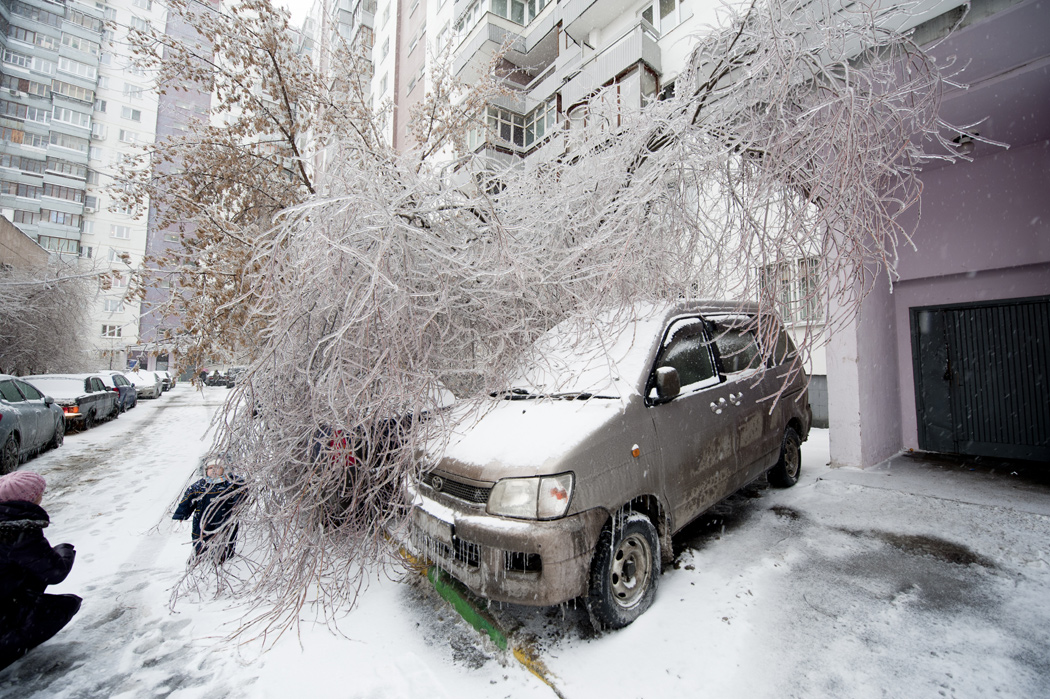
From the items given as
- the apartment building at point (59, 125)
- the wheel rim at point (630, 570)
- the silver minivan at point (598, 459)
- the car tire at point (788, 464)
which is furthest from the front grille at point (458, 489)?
the apartment building at point (59, 125)

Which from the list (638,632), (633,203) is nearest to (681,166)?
(633,203)

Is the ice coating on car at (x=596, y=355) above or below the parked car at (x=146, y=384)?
above

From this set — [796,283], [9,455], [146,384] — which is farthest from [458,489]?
[146,384]

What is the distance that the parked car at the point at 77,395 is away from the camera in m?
10.9

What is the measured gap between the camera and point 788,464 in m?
4.88

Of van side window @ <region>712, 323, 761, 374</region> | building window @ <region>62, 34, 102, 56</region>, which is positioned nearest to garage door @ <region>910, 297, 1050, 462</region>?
van side window @ <region>712, 323, 761, 374</region>

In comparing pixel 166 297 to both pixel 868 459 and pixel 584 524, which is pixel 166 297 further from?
pixel 868 459

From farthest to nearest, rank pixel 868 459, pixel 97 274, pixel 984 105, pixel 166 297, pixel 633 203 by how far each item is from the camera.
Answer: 1. pixel 166 297
2. pixel 868 459
3. pixel 97 274
4. pixel 984 105
5. pixel 633 203

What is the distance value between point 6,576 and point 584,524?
9.93 feet

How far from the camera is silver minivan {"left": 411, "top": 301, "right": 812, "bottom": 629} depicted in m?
2.42

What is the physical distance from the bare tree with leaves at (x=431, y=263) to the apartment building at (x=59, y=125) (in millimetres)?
49192

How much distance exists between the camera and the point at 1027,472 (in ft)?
17.5

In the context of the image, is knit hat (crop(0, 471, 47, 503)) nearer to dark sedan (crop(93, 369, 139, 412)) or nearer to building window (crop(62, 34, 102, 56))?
dark sedan (crop(93, 369, 139, 412))

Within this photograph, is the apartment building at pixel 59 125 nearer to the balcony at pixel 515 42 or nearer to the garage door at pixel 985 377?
the balcony at pixel 515 42
